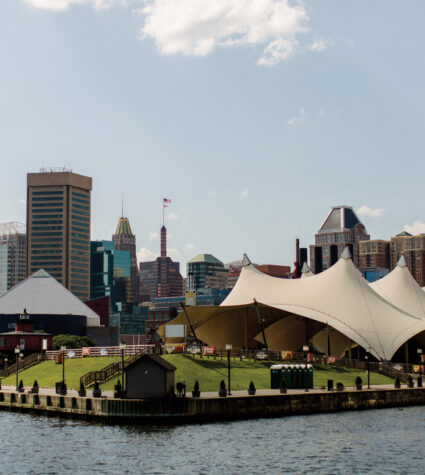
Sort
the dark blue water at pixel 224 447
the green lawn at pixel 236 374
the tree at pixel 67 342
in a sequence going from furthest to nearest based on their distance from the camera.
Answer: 1. the tree at pixel 67 342
2. the green lawn at pixel 236 374
3. the dark blue water at pixel 224 447

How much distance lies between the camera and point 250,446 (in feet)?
178

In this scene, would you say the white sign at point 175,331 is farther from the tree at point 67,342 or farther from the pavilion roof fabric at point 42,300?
the pavilion roof fabric at point 42,300

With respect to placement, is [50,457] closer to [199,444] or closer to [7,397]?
[199,444]

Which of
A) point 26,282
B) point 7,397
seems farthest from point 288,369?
point 26,282

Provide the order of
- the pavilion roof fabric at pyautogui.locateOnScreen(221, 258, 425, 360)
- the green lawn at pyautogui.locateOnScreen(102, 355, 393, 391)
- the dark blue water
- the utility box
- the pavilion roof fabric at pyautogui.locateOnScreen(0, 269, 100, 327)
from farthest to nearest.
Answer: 1. the pavilion roof fabric at pyautogui.locateOnScreen(0, 269, 100, 327)
2. the pavilion roof fabric at pyautogui.locateOnScreen(221, 258, 425, 360)
3. the green lawn at pyautogui.locateOnScreen(102, 355, 393, 391)
4. the utility box
5. the dark blue water

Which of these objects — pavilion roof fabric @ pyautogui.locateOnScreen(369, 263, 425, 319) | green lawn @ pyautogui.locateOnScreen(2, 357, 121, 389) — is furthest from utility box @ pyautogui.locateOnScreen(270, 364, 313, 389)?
pavilion roof fabric @ pyautogui.locateOnScreen(369, 263, 425, 319)

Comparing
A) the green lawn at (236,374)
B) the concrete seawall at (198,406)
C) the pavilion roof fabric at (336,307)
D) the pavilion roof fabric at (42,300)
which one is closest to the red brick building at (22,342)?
the pavilion roof fabric at (336,307)

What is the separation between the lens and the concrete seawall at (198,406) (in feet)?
211

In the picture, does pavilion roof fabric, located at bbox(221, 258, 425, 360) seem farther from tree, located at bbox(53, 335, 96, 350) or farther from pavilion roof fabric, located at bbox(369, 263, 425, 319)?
tree, located at bbox(53, 335, 96, 350)

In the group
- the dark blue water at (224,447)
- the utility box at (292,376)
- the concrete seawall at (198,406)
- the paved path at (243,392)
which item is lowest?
A: the dark blue water at (224,447)

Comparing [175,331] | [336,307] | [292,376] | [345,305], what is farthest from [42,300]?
[292,376]

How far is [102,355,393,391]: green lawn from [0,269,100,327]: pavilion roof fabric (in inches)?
3897

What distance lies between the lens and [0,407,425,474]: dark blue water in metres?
48.5

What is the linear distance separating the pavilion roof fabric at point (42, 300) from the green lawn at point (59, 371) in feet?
270
